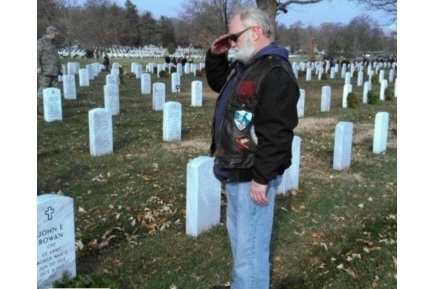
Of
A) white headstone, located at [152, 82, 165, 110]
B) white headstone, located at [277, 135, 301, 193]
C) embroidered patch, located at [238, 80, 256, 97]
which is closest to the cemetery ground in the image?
white headstone, located at [277, 135, 301, 193]

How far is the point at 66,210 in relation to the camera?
3.25 meters

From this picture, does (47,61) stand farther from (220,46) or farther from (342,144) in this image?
(220,46)

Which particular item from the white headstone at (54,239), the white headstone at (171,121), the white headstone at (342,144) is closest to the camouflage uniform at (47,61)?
the white headstone at (171,121)

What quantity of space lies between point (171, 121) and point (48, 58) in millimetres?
4408

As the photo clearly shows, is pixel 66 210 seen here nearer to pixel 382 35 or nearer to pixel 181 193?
pixel 181 193

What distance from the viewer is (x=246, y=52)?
2.86 meters

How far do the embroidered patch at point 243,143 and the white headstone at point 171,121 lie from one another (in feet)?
22.4

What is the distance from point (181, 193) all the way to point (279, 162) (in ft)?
12.7

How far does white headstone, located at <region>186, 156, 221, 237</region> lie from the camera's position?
4.86 metres

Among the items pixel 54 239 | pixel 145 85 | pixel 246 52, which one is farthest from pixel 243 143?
pixel 145 85

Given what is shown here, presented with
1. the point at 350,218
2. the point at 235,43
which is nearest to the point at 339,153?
the point at 350,218

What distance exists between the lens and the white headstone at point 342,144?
7.89 m

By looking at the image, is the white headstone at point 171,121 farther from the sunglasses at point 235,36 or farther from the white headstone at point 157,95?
the sunglasses at point 235,36

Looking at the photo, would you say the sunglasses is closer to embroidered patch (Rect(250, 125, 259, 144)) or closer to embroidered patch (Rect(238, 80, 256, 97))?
embroidered patch (Rect(238, 80, 256, 97))
